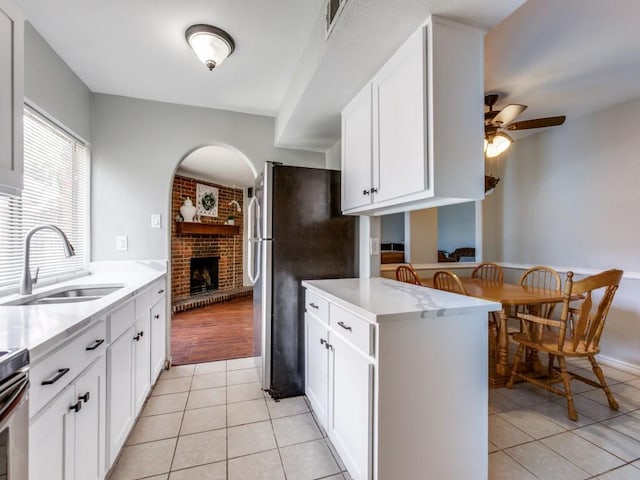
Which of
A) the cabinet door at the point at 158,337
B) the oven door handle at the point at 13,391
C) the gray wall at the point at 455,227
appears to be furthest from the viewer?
Result: the gray wall at the point at 455,227

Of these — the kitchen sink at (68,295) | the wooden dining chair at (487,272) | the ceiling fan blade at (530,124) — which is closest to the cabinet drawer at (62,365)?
the kitchen sink at (68,295)

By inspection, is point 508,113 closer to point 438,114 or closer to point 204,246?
point 438,114

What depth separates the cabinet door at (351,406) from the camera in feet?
4.11

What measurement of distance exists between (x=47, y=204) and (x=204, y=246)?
4.01m

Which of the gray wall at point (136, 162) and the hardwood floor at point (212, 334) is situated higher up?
the gray wall at point (136, 162)

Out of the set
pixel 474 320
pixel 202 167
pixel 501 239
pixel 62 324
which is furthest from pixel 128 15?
pixel 501 239

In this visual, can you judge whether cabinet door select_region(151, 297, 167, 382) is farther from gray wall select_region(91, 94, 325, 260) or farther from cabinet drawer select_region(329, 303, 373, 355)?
cabinet drawer select_region(329, 303, 373, 355)

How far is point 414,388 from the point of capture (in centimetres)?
125

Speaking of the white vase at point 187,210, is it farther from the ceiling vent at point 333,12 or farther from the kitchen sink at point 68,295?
the ceiling vent at point 333,12

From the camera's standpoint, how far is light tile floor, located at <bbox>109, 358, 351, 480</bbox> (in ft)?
5.00

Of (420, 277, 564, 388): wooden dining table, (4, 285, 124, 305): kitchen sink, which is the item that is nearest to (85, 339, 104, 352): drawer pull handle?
(4, 285, 124, 305): kitchen sink

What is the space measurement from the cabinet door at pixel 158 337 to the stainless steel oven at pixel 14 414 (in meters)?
1.51

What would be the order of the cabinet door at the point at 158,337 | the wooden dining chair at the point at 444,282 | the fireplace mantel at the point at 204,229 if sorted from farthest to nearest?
the fireplace mantel at the point at 204,229 < the wooden dining chair at the point at 444,282 < the cabinet door at the point at 158,337

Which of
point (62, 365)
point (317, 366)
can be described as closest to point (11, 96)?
point (62, 365)
